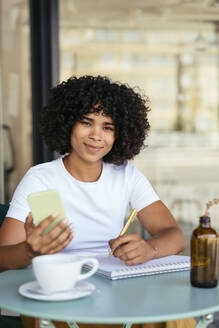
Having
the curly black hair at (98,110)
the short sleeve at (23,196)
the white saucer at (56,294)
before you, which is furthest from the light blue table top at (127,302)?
the curly black hair at (98,110)

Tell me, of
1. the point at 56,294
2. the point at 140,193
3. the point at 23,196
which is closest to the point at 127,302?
the point at 56,294

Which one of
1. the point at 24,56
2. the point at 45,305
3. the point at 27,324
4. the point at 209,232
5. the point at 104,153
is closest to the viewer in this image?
the point at 45,305

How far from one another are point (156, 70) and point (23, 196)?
2.49m

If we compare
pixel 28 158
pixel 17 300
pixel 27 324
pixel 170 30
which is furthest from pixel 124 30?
pixel 17 300

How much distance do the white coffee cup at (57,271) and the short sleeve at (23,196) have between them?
1.59ft

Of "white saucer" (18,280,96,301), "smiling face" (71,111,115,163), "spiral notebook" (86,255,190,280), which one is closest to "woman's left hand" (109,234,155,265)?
"spiral notebook" (86,255,190,280)

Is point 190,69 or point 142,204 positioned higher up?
point 190,69

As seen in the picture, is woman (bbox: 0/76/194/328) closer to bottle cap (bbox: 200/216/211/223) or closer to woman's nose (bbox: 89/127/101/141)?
woman's nose (bbox: 89/127/101/141)

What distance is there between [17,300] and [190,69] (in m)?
3.08

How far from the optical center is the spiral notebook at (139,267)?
1.55 m

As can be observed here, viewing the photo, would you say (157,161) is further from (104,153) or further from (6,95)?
(104,153)

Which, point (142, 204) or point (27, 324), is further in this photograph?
point (142, 204)

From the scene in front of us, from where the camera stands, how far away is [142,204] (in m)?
2.08

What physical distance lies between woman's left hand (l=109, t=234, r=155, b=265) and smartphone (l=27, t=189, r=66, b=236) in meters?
0.25
